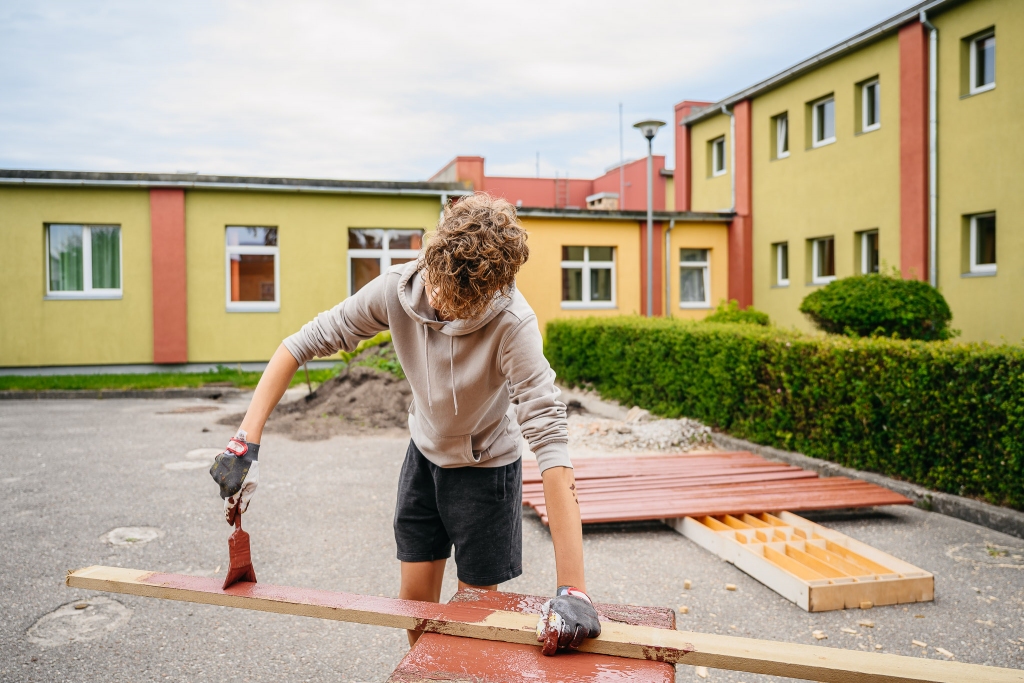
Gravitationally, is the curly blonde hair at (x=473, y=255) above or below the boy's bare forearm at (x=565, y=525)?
above

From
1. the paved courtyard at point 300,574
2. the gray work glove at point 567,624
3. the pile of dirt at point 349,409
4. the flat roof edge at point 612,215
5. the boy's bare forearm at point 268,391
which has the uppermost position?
the flat roof edge at point 612,215

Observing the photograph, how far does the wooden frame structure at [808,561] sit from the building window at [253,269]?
45.4ft

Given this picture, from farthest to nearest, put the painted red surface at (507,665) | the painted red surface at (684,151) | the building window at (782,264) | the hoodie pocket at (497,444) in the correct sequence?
→ 1. the painted red surface at (684,151)
2. the building window at (782,264)
3. the hoodie pocket at (497,444)
4. the painted red surface at (507,665)

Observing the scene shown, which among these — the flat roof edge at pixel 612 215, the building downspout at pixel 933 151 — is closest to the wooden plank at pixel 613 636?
the building downspout at pixel 933 151

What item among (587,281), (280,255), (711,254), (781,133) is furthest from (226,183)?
(781,133)

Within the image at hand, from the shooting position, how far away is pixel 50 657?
332cm

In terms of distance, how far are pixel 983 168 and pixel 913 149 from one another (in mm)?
1651

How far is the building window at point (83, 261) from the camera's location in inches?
651

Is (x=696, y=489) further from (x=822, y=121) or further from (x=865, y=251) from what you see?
(x=822, y=121)

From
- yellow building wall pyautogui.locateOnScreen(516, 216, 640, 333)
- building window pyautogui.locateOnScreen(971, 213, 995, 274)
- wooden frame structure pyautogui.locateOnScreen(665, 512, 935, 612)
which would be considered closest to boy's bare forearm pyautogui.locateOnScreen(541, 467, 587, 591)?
wooden frame structure pyautogui.locateOnScreen(665, 512, 935, 612)

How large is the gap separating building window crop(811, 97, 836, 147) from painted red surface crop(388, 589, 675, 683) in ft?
63.0

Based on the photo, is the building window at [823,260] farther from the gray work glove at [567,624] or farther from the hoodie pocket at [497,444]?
the gray work glove at [567,624]

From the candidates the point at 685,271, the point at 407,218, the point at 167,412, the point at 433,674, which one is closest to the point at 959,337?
the point at 685,271

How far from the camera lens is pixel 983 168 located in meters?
14.3
